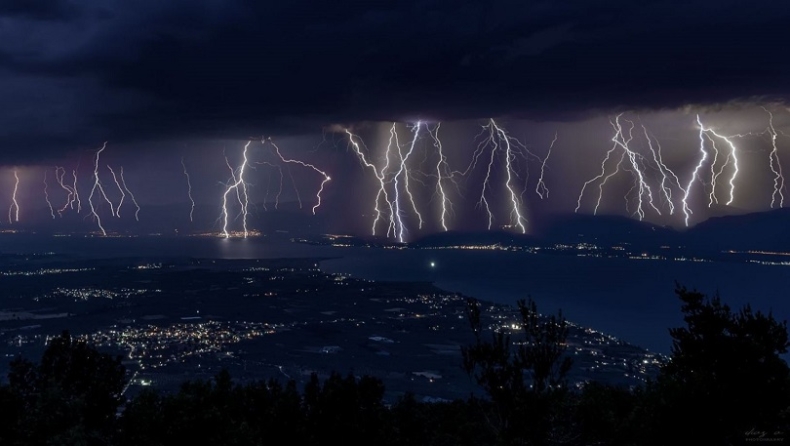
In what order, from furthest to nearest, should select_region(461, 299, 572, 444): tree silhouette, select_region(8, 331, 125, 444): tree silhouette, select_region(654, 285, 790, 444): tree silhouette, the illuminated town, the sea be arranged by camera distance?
the sea, the illuminated town, select_region(8, 331, 125, 444): tree silhouette, select_region(654, 285, 790, 444): tree silhouette, select_region(461, 299, 572, 444): tree silhouette

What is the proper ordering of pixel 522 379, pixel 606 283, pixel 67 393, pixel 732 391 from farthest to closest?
pixel 606 283
pixel 67 393
pixel 732 391
pixel 522 379

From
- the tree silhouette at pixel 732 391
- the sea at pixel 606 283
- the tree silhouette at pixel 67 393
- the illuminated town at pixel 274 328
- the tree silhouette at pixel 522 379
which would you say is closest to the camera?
the tree silhouette at pixel 522 379

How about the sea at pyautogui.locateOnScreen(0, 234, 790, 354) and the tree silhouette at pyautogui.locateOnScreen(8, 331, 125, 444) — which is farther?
the sea at pyautogui.locateOnScreen(0, 234, 790, 354)

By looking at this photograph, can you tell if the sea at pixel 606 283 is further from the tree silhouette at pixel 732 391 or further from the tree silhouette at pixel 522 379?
the tree silhouette at pixel 522 379

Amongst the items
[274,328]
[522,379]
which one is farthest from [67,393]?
[274,328]

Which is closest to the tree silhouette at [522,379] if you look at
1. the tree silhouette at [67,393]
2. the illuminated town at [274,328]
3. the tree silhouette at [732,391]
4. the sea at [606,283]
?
the tree silhouette at [732,391]

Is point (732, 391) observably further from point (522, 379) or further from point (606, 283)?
point (606, 283)

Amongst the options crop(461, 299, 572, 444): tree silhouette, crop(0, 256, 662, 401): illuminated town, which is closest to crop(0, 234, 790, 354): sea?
crop(0, 256, 662, 401): illuminated town

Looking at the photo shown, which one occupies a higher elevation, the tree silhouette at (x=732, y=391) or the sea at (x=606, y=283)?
the tree silhouette at (x=732, y=391)

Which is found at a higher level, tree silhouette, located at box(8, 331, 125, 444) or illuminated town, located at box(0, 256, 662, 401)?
tree silhouette, located at box(8, 331, 125, 444)

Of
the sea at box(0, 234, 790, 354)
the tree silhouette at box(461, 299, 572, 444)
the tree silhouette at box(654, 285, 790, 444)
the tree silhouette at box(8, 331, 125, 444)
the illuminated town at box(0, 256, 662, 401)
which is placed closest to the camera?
the tree silhouette at box(461, 299, 572, 444)

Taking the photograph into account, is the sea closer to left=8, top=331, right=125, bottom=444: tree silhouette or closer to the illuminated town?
the illuminated town

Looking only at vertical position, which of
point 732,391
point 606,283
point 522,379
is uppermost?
point 522,379
